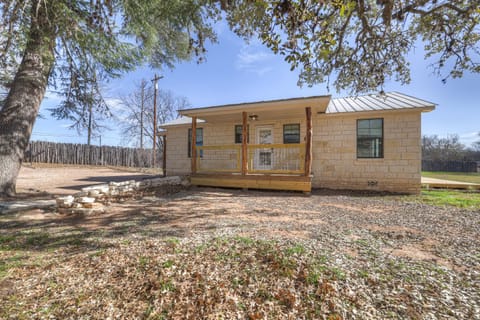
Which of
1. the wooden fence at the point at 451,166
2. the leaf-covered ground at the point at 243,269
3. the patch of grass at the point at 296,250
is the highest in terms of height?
the wooden fence at the point at 451,166

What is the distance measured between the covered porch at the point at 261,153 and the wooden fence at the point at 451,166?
2242 centimetres

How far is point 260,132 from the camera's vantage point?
379 inches

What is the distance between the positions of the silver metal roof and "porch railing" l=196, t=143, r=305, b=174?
7.57 feet

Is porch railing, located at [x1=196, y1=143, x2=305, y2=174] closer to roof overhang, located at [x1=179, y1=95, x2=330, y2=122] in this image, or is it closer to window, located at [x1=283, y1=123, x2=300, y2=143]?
window, located at [x1=283, y1=123, x2=300, y2=143]

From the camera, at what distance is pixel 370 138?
305 inches

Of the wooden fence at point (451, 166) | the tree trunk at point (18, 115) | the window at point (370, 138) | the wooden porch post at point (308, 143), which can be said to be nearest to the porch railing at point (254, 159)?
the wooden porch post at point (308, 143)

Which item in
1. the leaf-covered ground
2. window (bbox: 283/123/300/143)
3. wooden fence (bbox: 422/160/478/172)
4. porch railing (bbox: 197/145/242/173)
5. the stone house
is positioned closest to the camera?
the leaf-covered ground

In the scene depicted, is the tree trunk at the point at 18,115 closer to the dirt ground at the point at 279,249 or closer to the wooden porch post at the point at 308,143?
the dirt ground at the point at 279,249

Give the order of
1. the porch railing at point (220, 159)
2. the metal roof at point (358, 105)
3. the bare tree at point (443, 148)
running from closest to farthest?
1. the metal roof at point (358, 105)
2. the porch railing at point (220, 159)
3. the bare tree at point (443, 148)

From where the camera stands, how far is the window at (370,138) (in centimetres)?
766

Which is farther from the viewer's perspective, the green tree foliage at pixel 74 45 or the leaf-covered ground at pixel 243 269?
the green tree foliage at pixel 74 45

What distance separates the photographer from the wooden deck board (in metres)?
6.96

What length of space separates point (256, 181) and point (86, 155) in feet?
60.9

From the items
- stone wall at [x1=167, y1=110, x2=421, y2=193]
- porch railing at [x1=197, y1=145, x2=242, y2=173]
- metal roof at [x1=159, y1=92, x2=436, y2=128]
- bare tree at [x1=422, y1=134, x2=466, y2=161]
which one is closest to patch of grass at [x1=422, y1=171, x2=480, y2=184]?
stone wall at [x1=167, y1=110, x2=421, y2=193]
